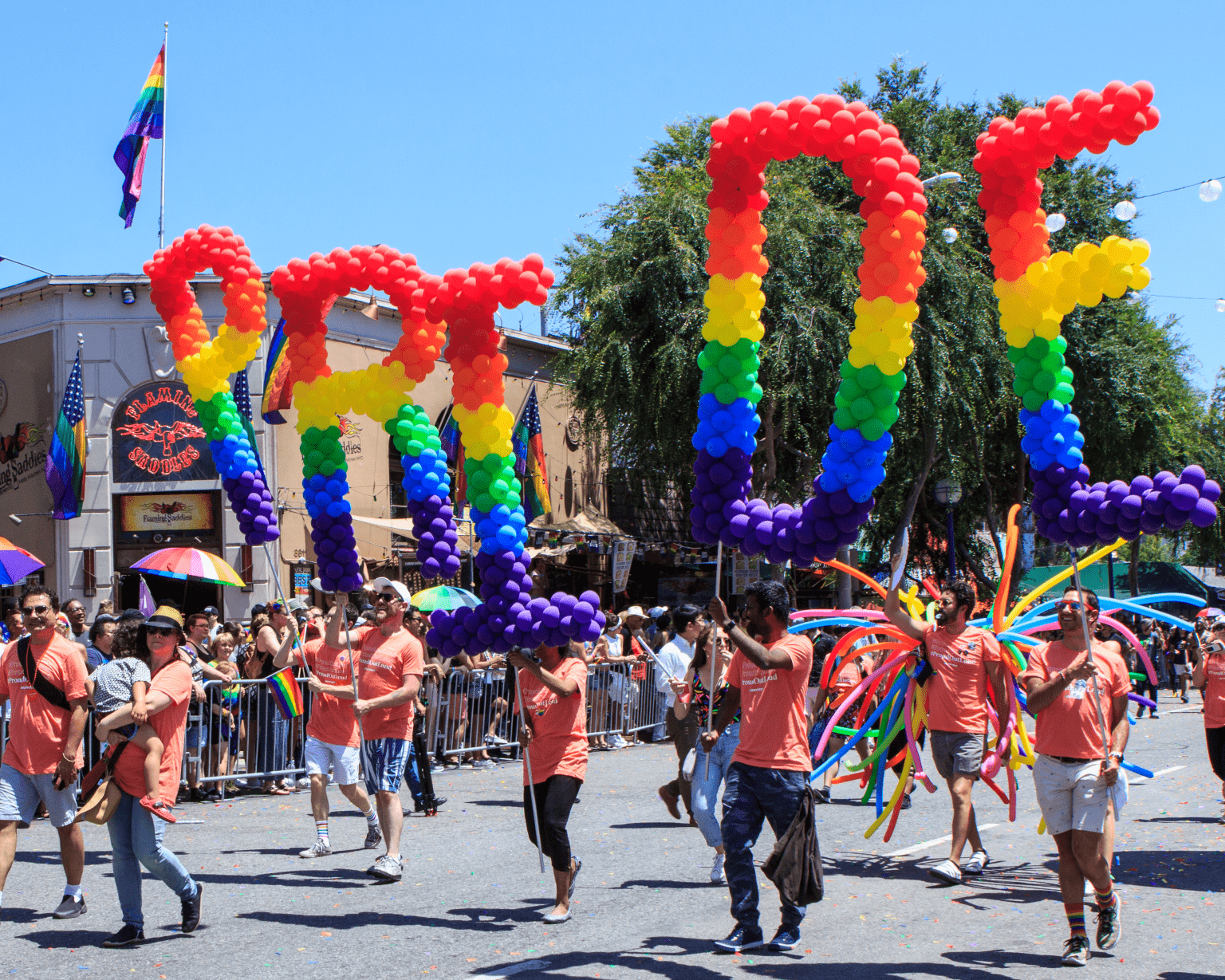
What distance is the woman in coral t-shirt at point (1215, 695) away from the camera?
9.53m

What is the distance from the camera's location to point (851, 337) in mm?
6039

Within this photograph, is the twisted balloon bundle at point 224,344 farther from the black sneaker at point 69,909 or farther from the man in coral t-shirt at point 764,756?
the man in coral t-shirt at point 764,756

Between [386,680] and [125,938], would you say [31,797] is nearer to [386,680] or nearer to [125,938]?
[125,938]

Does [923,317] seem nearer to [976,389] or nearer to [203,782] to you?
[976,389]

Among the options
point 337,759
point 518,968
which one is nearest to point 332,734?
point 337,759

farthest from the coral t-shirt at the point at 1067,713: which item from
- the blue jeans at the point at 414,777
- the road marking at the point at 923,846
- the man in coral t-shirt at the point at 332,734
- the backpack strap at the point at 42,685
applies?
the blue jeans at the point at 414,777

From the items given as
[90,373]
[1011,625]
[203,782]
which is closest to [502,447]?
[1011,625]

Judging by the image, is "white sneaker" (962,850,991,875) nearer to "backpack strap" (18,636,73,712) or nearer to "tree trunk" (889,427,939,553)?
"backpack strap" (18,636,73,712)

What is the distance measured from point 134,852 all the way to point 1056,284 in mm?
5433

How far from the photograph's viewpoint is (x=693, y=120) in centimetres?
2477

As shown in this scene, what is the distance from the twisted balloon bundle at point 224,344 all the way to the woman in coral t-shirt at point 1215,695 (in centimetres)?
710

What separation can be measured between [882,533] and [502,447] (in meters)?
22.3

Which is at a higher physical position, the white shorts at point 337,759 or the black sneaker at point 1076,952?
the white shorts at point 337,759

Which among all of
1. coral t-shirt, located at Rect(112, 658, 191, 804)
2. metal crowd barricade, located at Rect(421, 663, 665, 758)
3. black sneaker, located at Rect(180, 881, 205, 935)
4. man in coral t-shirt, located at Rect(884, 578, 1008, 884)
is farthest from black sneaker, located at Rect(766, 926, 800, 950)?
metal crowd barricade, located at Rect(421, 663, 665, 758)
